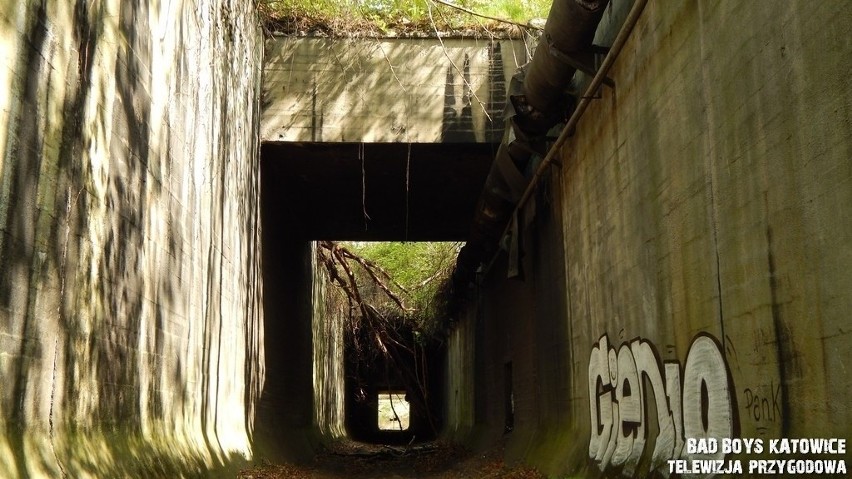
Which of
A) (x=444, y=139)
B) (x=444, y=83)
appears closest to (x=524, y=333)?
(x=444, y=139)

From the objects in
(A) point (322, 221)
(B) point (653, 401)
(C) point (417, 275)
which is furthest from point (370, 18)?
(C) point (417, 275)

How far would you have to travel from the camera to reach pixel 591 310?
7973mm

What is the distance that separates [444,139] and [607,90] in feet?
14.2

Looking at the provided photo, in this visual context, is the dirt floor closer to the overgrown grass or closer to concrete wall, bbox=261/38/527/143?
concrete wall, bbox=261/38/527/143

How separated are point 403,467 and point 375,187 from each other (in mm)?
6296

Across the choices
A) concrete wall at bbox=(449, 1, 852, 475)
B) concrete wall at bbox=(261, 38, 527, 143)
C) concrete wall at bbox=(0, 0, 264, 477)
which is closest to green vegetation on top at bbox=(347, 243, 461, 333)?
concrete wall at bbox=(261, 38, 527, 143)

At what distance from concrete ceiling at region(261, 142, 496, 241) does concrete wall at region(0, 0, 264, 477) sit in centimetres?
265

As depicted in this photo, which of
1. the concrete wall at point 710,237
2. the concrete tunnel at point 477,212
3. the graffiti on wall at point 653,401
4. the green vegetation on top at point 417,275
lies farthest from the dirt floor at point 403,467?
the green vegetation on top at point 417,275

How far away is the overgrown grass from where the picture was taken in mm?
11648

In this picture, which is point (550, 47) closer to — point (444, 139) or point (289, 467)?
point (444, 139)

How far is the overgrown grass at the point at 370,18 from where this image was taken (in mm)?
11648

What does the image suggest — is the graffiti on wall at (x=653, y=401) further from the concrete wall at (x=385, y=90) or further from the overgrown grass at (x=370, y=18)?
the overgrown grass at (x=370, y=18)

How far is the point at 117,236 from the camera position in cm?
554

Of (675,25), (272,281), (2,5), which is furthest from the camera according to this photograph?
(272,281)
